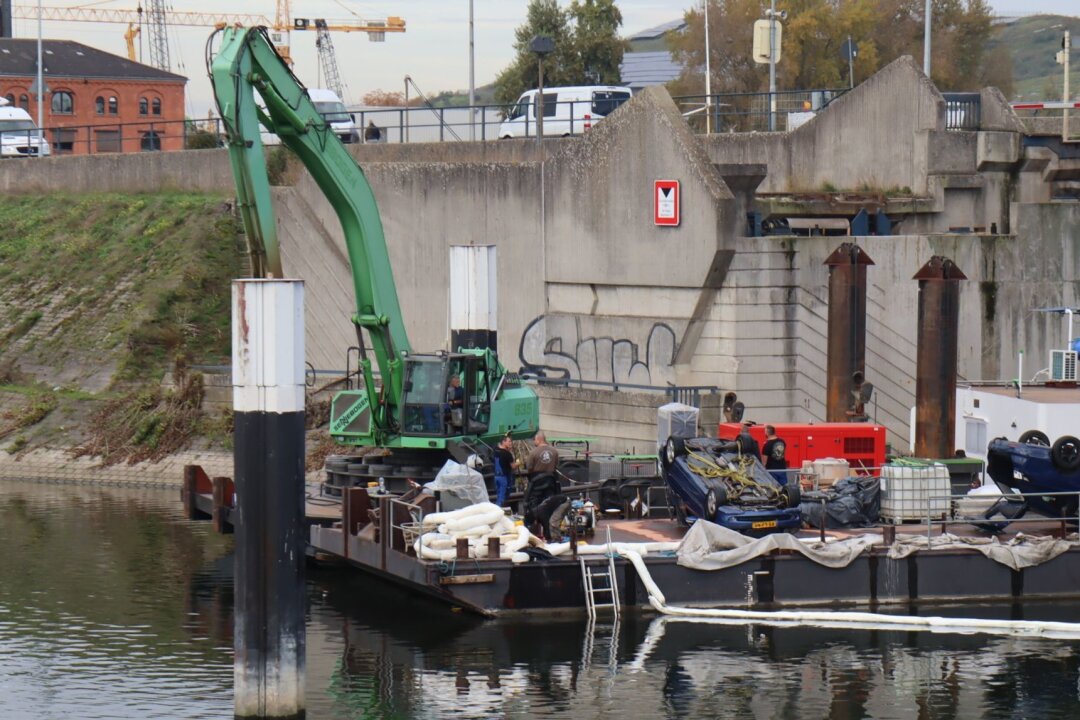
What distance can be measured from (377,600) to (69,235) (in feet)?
87.2

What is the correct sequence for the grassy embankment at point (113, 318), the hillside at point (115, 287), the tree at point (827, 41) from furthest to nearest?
the tree at point (827, 41) → the hillside at point (115, 287) → the grassy embankment at point (113, 318)

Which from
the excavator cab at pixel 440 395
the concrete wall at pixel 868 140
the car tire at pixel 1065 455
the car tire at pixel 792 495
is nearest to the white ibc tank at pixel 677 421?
the excavator cab at pixel 440 395

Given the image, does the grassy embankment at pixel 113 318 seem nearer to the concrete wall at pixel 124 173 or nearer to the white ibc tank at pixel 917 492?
the concrete wall at pixel 124 173

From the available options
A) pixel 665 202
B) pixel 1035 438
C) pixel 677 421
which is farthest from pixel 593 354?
pixel 1035 438

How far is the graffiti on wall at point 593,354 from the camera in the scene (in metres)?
36.9

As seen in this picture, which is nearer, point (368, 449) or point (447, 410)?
point (447, 410)

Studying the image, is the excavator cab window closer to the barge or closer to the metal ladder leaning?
the barge

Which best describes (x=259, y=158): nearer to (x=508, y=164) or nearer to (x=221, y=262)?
(x=508, y=164)

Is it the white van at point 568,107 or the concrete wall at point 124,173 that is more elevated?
the white van at point 568,107

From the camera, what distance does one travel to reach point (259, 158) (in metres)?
25.2

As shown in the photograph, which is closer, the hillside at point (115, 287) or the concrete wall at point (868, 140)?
the concrete wall at point (868, 140)

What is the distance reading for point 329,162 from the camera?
29.3 metres

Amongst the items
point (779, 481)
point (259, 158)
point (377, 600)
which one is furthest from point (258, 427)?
point (779, 481)

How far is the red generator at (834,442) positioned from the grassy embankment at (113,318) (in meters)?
14.2
